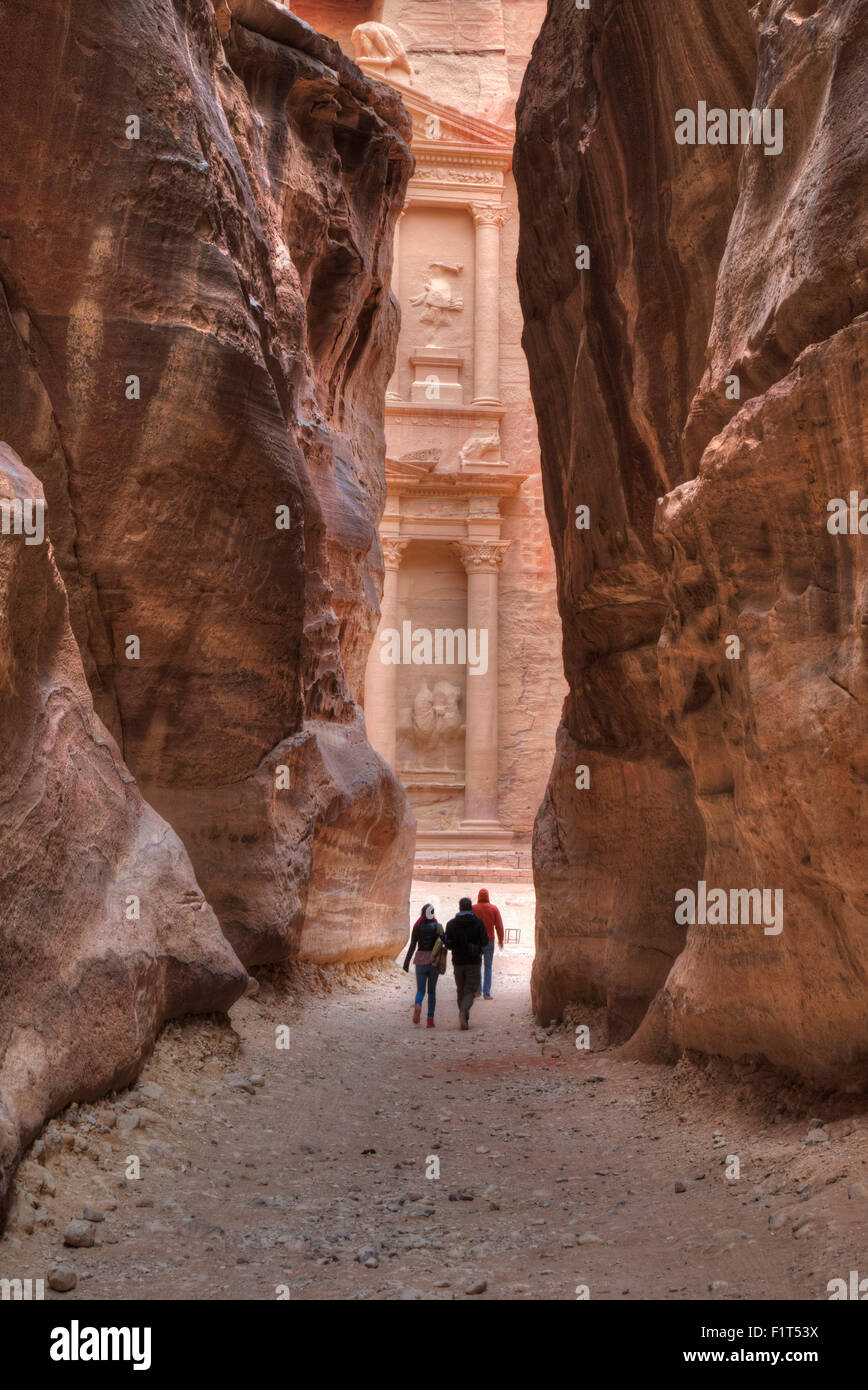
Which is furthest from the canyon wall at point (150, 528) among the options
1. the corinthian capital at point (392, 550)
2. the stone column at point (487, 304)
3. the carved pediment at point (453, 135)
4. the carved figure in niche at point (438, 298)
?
the carved pediment at point (453, 135)

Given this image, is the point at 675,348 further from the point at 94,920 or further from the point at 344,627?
the point at 344,627

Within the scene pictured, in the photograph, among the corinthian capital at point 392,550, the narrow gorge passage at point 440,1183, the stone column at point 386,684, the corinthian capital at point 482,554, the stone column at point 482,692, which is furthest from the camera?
the corinthian capital at point 482,554

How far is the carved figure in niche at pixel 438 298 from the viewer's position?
3350 centimetres

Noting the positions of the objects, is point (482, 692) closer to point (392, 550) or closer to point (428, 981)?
point (392, 550)

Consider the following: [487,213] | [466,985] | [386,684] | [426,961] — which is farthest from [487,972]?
[487,213]

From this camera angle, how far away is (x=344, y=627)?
16250 millimetres

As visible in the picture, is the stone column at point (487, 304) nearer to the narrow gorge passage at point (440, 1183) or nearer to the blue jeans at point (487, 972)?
the blue jeans at point (487, 972)

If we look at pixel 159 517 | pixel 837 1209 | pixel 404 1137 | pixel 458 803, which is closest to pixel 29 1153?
pixel 404 1137

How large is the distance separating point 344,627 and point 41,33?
27.8 feet

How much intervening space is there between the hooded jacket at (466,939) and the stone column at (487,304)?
74.2 ft

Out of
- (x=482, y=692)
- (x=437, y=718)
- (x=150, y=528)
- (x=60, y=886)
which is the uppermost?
(x=482, y=692)

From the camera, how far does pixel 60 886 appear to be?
6.68 meters

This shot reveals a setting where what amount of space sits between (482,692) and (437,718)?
1444mm

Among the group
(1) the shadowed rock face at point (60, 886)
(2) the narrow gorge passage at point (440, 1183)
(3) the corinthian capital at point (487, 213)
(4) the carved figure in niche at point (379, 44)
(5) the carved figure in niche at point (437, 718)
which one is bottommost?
(2) the narrow gorge passage at point (440, 1183)
